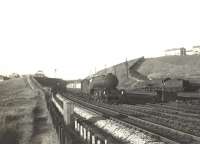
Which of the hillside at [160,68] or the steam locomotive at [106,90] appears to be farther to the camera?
the hillside at [160,68]

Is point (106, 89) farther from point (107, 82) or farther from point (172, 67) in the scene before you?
point (172, 67)

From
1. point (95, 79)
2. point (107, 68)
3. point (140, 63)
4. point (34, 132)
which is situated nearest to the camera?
point (34, 132)

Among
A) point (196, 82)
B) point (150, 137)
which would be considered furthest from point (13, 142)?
point (196, 82)

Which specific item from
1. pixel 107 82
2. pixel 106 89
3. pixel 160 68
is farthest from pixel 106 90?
pixel 160 68

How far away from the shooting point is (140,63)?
325 feet

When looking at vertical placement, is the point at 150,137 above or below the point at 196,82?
below

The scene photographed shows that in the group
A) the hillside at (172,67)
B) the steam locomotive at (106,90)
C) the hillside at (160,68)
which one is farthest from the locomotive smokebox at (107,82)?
the hillside at (172,67)

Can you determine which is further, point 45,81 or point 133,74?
point 45,81

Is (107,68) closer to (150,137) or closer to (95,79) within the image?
(95,79)

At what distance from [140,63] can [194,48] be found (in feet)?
95.9

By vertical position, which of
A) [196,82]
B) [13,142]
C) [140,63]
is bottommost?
[13,142]

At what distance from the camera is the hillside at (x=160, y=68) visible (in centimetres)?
7631

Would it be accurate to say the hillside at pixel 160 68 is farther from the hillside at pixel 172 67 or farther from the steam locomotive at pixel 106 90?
the steam locomotive at pixel 106 90

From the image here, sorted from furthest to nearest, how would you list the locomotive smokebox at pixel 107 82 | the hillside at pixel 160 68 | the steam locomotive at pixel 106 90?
the hillside at pixel 160 68, the locomotive smokebox at pixel 107 82, the steam locomotive at pixel 106 90
